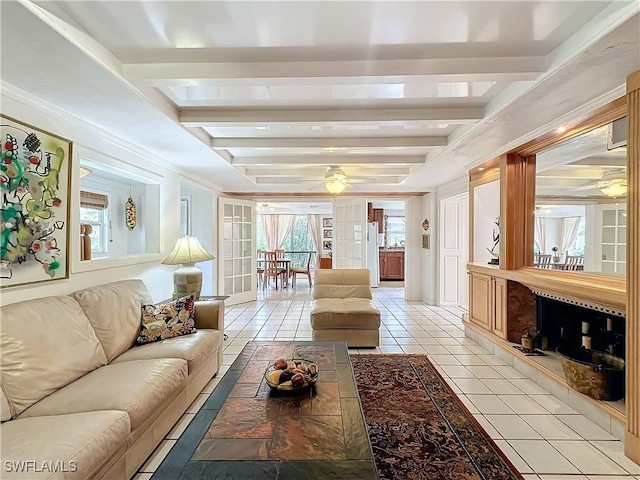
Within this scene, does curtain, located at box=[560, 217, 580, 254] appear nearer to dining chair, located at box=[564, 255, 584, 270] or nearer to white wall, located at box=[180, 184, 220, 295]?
dining chair, located at box=[564, 255, 584, 270]

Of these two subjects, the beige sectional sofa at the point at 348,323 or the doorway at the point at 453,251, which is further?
the doorway at the point at 453,251

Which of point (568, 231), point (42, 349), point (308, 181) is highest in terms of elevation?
point (308, 181)

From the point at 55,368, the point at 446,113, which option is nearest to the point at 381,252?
the point at 446,113

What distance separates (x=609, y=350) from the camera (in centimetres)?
264

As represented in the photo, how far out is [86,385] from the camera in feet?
6.21

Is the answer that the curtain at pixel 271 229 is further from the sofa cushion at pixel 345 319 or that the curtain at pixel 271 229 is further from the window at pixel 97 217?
→ the sofa cushion at pixel 345 319

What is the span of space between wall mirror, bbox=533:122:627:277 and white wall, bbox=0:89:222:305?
389 cm

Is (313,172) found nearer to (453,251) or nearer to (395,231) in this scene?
(453,251)

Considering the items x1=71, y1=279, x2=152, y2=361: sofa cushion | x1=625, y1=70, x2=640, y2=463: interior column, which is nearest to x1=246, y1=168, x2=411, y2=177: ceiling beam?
x1=71, y1=279, x2=152, y2=361: sofa cushion

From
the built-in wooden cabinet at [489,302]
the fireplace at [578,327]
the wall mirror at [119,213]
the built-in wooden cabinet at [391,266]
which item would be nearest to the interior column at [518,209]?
the built-in wooden cabinet at [489,302]

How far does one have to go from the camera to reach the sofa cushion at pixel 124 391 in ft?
5.55

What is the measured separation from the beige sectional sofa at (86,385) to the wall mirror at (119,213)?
4.98 ft

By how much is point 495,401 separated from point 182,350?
8.08ft

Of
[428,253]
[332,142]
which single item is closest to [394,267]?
[428,253]
